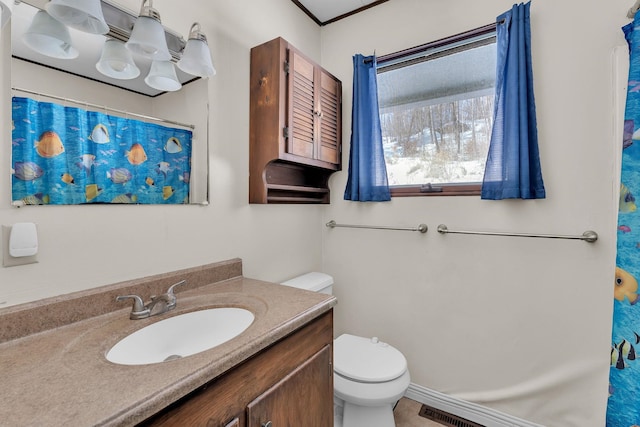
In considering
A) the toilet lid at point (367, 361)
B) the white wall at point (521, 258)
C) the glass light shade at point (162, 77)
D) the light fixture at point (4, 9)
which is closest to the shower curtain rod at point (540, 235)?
the white wall at point (521, 258)

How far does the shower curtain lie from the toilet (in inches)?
30.6

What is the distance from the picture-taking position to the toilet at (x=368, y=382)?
1.32m

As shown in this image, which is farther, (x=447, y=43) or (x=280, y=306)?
(x=447, y=43)

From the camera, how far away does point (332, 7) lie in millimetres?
1953

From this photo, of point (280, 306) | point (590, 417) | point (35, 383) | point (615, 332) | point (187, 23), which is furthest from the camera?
point (590, 417)

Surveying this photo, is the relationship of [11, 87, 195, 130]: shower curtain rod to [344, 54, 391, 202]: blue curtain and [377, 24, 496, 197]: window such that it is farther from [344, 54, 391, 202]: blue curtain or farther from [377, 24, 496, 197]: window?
[377, 24, 496, 197]: window

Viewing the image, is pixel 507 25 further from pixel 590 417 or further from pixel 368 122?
pixel 590 417

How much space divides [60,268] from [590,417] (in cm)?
226

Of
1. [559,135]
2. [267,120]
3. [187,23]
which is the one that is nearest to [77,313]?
[267,120]

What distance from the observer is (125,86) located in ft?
3.52

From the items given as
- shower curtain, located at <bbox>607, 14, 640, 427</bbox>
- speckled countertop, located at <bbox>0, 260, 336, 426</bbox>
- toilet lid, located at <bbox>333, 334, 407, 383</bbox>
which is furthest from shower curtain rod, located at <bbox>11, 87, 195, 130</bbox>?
shower curtain, located at <bbox>607, 14, 640, 427</bbox>

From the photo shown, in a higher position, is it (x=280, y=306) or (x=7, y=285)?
(x=7, y=285)

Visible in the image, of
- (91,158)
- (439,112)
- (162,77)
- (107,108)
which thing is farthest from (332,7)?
(91,158)

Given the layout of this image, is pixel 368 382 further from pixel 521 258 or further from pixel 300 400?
pixel 521 258
